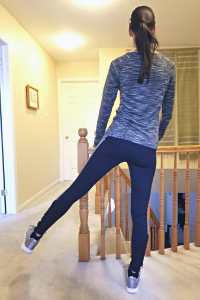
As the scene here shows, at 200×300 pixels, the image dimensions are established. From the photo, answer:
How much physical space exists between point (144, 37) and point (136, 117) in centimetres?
34

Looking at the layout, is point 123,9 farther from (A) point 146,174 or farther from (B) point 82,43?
(A) point 146,174

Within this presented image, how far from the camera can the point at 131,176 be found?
108cm

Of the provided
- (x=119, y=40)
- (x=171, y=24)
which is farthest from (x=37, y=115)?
(x=171, y=24)

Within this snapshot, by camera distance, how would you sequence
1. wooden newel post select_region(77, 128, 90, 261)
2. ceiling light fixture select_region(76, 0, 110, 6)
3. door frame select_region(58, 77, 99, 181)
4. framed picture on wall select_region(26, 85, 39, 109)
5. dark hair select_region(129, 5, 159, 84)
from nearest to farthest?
dark hair select_region(129, 5, 159, 84) < wooden newel post select_region(77, 128, 90, 261) < ceiling light fixture select_region(76, 0, 110, 6) < framed picture on wall select_region(26, 85, 39, 109) < door frame select_region(58, 77, 99, 181)

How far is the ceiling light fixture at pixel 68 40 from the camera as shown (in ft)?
10.5

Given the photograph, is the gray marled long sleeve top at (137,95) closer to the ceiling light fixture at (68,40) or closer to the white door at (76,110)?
the ceiling light fixture at (68,40)

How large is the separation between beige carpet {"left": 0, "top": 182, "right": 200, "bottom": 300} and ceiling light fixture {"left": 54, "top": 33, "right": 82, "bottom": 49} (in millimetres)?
2789

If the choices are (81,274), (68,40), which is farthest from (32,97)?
(81,274)

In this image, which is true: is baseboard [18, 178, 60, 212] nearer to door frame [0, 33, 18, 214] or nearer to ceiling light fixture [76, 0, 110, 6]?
door frame [0, 33, 18, 214]

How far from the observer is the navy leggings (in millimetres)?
1003

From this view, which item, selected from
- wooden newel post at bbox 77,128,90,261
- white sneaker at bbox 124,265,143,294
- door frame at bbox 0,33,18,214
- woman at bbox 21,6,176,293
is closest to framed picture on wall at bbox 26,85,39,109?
door frame at bbox 0,33,18,214

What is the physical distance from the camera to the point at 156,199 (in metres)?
5.99

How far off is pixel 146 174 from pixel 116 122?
0.29 metres

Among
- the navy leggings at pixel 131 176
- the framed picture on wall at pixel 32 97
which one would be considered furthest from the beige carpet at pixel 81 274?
the framed picture on wall at pixel 32 97
